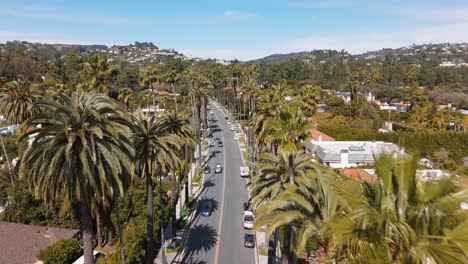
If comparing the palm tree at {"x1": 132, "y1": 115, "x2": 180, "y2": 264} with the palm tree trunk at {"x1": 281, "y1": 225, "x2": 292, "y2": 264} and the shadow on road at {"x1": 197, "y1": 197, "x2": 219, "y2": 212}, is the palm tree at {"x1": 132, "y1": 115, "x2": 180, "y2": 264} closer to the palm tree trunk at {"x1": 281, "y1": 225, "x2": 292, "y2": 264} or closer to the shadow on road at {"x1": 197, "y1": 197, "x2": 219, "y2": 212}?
the palm tree trunk at {"x1": 281, "y1": 225, "x2": 292, "y2": 264}

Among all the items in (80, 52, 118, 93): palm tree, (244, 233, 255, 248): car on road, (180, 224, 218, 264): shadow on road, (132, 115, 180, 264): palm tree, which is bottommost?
(180, 224, 218, 264): shadow on road

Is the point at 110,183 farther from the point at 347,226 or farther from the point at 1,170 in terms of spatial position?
the point at 1,170

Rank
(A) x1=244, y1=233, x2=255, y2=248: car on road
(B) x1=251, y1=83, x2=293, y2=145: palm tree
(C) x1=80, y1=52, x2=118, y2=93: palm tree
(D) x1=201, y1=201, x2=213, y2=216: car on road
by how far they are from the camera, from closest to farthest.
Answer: (B) x1=251, y1=83, x2=293, y2=145: palm tree, (A) x1=244, y1=233, x2=255, y2=248: car on road, (C) x1=80, y1=52, x2=118, y2=93: palm tree, (D) x1=201, y1=201, x2=213, y2=216: car on road

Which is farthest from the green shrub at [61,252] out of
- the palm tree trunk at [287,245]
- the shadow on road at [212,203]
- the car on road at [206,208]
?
the shadow on road at [212,203]

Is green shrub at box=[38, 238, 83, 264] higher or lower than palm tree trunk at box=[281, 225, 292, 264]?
lower

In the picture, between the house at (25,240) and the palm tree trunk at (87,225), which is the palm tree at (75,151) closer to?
the palm tree trunk at (87,225)

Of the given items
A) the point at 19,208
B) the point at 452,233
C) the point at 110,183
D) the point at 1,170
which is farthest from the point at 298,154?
the point at 1,170

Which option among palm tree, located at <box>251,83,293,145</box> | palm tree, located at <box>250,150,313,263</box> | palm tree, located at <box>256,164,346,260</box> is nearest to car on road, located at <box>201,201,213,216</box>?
palm tree, located at <box>251,83,293,145</box>

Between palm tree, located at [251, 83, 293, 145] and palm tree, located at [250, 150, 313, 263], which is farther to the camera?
palm tree, located at [251, 83, 293, 145]
